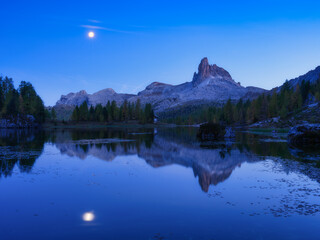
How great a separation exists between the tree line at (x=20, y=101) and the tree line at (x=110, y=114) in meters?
27.2

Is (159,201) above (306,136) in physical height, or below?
below

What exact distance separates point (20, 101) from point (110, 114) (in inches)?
2390

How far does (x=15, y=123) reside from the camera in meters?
124

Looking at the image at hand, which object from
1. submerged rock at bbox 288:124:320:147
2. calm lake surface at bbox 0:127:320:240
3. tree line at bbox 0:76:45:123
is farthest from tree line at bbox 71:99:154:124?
calm lake surface at bbox 0:127:320:240

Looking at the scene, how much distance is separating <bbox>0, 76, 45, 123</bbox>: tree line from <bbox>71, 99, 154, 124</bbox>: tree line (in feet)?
89.2

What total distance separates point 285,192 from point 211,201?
519 centimetres

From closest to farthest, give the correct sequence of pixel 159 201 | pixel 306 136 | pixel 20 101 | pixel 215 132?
pixel 159 201 < pixel 306 136 < pixel 215 132 < pixel 20 101

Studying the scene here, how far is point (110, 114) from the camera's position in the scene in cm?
17175

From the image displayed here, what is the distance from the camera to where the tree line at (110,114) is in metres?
163

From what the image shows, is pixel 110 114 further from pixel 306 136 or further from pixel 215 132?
pixel 306 136

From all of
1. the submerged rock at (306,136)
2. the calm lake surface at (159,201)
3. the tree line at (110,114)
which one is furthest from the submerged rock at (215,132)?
the tree line at (110,114)

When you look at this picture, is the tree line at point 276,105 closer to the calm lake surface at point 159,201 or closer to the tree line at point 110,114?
the tree line at point 110,114

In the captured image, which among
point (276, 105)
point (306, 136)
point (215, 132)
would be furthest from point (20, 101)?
point (276, 105)

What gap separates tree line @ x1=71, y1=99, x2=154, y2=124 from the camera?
16312 centimetres
